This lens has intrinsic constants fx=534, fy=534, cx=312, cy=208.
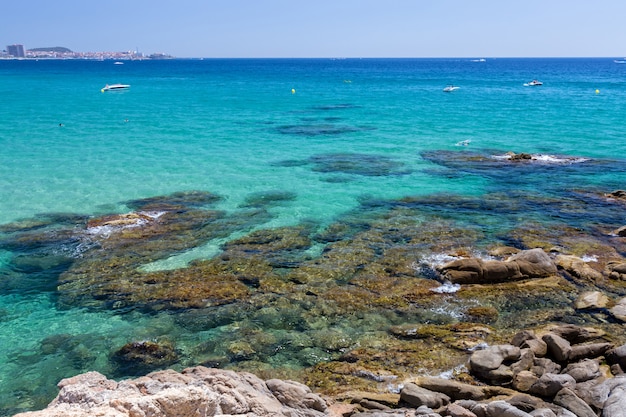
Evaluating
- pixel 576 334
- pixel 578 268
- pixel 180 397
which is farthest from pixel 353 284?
pixel 180 397

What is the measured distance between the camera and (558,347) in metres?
14.2

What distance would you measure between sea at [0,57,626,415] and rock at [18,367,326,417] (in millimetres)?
2943

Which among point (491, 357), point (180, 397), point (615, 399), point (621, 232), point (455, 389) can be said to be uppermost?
point (180, 397)

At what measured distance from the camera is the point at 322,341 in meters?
15.8

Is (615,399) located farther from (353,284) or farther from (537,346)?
(353,284)

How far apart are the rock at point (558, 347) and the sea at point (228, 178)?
462 cm

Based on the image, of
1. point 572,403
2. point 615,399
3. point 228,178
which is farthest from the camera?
point 228,178

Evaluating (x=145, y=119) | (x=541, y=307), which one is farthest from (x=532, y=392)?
(x=145, y=119)

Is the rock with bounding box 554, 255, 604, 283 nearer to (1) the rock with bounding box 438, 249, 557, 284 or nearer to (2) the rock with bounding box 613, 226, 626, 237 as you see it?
(1) the rock with bounding box 438, 249, 557, 284

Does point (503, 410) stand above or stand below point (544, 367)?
above

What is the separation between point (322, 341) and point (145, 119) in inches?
2015

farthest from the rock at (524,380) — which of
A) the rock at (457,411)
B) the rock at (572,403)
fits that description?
the rock at (457,411)

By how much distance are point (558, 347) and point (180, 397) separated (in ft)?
33.5

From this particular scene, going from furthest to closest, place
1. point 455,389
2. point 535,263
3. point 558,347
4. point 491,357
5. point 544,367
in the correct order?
point 535,263, point 558,347, point 491,357, point 544,367, point 455,389
